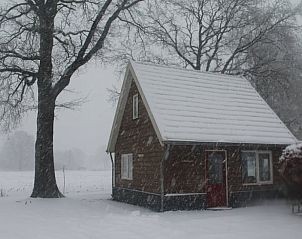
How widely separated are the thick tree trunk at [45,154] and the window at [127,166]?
3.60 m

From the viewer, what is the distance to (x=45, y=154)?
71.2 ft

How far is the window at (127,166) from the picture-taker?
1998 cm

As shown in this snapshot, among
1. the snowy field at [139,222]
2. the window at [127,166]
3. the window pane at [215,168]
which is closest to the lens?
the snowy field at [139,222]

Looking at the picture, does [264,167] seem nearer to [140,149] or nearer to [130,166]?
[140,149]

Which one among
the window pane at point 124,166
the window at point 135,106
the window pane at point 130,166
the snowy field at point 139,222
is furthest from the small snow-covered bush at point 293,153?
the window pane at point 124,166

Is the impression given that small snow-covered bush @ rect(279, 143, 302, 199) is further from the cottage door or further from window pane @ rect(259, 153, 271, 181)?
the cottage door

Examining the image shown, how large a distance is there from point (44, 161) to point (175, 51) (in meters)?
15.0

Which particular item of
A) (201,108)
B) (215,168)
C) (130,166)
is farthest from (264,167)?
(130,166)

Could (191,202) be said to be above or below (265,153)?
below

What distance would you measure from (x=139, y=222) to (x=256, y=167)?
7.07 meters

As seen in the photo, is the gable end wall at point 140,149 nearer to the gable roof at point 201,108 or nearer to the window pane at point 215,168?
the gable roof at point 201,108

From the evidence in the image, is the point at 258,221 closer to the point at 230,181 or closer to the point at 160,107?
the point at 230,181

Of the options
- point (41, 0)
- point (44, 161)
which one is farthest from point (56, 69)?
point (44, 161)

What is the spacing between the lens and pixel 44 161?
21641 mm
